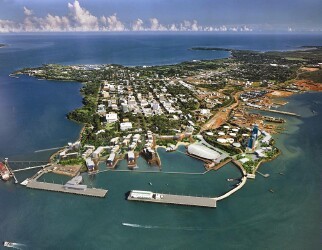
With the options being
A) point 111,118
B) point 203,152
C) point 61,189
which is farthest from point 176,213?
point 111,118

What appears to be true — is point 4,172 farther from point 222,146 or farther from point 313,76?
point 313,76

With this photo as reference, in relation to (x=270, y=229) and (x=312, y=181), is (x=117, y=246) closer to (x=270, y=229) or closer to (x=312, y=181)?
(x=270, y=229)

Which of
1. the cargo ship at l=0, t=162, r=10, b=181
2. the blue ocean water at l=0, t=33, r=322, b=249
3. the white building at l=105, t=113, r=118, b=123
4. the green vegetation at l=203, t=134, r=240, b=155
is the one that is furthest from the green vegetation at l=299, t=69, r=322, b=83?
the cargo ship at l=0, t=162, r=10, b=181

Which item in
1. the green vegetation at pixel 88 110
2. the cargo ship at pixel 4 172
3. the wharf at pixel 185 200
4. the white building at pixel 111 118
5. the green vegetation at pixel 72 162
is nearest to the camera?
the wharf at pixel 185 200

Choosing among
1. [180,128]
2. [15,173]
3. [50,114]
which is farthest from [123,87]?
[15,173]

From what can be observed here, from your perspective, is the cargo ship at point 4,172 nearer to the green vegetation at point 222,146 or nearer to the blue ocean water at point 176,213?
the blue ocean water at point 176,213

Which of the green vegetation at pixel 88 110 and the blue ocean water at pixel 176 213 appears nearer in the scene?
the blue ocean water at pixel 176 213

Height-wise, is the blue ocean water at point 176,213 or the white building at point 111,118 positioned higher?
the white building at point 111,118

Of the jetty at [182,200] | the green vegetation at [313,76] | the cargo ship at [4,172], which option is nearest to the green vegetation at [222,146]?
the jetty at [182,200]
